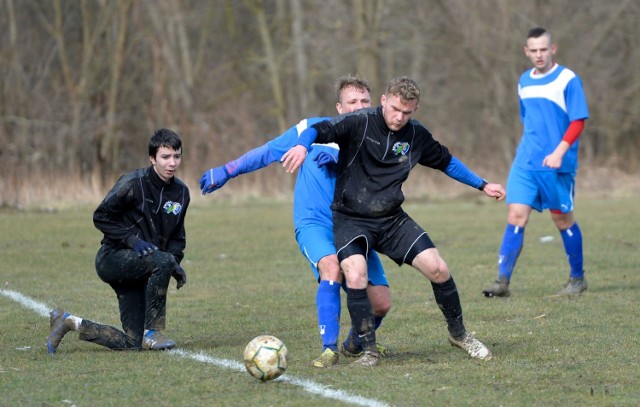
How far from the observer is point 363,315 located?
6.13 metres

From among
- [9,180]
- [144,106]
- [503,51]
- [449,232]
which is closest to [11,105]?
[144,106]

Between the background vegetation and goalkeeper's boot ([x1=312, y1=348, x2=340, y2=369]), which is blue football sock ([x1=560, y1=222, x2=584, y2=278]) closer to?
goalkeeper's boot ([x1=312, y1=348, x2=340, y2=369])

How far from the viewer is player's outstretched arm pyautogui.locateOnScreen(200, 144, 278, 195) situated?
6531 millimetres

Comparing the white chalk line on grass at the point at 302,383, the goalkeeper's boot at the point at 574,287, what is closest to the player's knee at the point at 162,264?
the white chalk line on grass at the point at 302,383

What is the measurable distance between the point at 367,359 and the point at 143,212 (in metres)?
1.93

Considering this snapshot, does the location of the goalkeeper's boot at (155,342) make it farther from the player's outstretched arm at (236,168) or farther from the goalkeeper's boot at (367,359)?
the goalkeeper's boot at (367,359)

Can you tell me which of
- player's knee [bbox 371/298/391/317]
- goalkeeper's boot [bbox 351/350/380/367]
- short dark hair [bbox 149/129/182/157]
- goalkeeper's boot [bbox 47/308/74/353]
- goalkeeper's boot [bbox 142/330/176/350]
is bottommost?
goalkeeper's boot [bbox 351/350/380/367]

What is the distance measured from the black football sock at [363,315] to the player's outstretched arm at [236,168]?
3.46 ft

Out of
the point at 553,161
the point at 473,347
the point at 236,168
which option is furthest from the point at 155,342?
the point at 553,161

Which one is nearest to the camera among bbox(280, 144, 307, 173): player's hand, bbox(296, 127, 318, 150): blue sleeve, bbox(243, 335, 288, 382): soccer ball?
bbox(243, 335, 288, 382): soccer ball

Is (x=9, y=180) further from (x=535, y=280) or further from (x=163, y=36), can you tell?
(x=535, y=280)

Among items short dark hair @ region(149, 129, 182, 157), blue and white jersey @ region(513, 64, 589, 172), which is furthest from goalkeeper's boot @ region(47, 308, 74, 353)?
blue and white jersey @ region(513, 64, 589, 172)

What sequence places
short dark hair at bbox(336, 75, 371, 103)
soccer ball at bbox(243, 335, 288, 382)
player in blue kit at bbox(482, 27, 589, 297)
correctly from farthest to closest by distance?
1. player in blue kit at bbox(482, 27, 589, 297)
2. short dark hair at bbox(336, 75, 371, 103)
3. soccer ball at bbox(243, 335, 288, 382)

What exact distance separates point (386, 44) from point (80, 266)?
1801 centimetres
